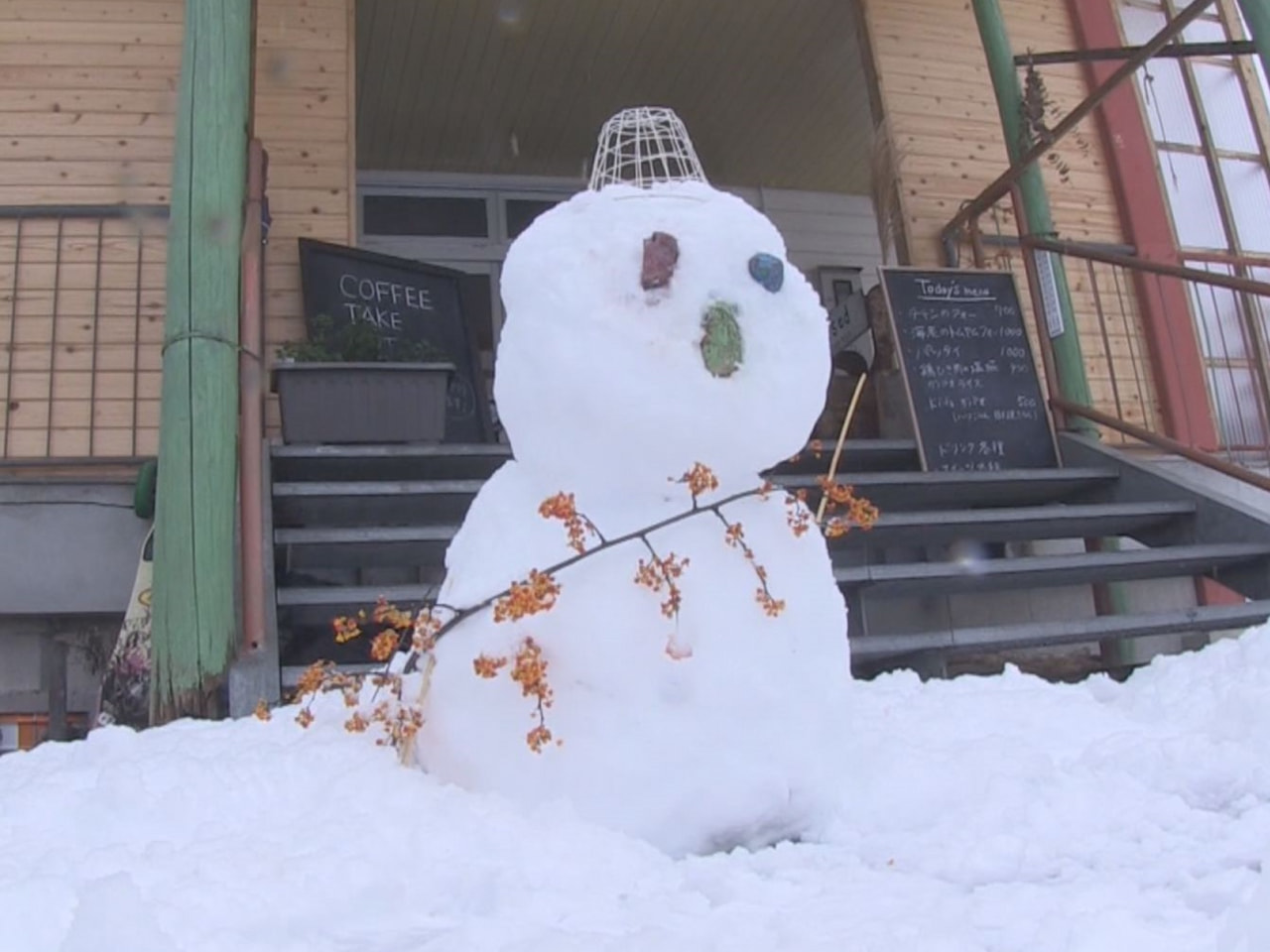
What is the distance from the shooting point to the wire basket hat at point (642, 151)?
1771mm

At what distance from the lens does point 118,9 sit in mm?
4637

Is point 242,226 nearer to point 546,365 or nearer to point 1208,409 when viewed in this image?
point 546,365

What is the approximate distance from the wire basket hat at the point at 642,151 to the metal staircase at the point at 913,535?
130cm

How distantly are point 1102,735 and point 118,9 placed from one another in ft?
15.8

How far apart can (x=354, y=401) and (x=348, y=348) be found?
237 millimetres

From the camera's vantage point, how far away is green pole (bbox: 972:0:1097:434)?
14.7 feet

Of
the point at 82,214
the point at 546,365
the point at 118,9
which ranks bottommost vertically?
the point at 546,365

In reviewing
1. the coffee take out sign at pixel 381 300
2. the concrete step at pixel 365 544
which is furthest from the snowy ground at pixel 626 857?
the coffee take out sign at pixel 381 300

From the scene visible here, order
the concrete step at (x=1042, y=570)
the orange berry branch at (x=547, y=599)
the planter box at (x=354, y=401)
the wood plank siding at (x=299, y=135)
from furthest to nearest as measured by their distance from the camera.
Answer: the wood plank siding at (x=299, y=135) < the planter box at (x=354, y=401) < the concrete step at (x=1042, y=570) < the orange berry branch at (x=547, y=599)

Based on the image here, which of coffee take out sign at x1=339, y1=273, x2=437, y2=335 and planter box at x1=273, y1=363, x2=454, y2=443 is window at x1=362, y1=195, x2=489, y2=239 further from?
planter box at x1=273, y1=363, x2=454, y2=443

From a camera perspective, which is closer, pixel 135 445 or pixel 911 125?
pixel 135 445

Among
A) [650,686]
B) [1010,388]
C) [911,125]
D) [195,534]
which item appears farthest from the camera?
[911,125]

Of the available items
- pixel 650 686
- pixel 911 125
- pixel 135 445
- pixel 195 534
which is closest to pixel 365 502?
pixel 195 534

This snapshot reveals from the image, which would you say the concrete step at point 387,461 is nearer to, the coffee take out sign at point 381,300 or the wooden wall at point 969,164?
the coffee take out sign at point 381,300
